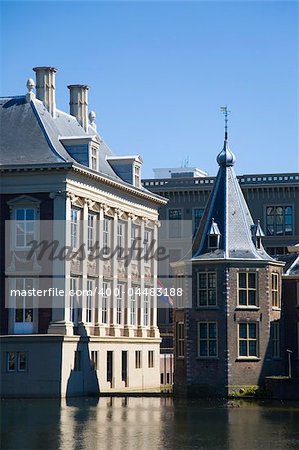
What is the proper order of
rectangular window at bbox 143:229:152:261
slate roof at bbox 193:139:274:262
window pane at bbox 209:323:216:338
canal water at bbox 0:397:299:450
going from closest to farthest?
1. canal water at bbox 0:397:299:450
2. window pane at bbox 209:323:216:338
3. slate roof at bbox 193:139:274:262
4. rectangular window at bbox 143:229:152:261

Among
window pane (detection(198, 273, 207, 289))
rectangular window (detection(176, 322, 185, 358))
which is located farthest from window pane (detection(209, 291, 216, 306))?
rectangular window (detection(176, 322, 185, 358))

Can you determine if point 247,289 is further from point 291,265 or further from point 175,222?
point 175,222

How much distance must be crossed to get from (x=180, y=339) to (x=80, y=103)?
68.2 ft

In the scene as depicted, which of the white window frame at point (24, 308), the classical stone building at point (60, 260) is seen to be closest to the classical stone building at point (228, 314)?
the classical stone building at point (60, 260)

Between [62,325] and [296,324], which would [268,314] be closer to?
[296,324]

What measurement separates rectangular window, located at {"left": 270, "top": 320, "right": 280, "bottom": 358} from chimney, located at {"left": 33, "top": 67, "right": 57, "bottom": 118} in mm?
19679

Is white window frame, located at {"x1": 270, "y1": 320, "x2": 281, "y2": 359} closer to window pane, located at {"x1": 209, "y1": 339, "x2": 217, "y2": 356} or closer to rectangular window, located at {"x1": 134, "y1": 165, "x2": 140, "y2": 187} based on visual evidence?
window pane, located at {"x1": 209, "y1": 339, "x2": 217, "y2": 356}

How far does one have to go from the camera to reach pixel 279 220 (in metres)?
→ 93.4

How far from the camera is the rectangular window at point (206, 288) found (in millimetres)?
56969

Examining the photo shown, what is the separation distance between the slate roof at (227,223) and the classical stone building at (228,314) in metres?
0.06

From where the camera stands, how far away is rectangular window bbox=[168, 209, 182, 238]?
9456cm

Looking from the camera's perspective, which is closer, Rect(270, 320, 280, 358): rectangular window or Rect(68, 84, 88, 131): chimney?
Rect(270, 320, 280, 358): rectangular window

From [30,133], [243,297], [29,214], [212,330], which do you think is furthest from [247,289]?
[30,133]

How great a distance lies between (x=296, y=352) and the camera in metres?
58.5
